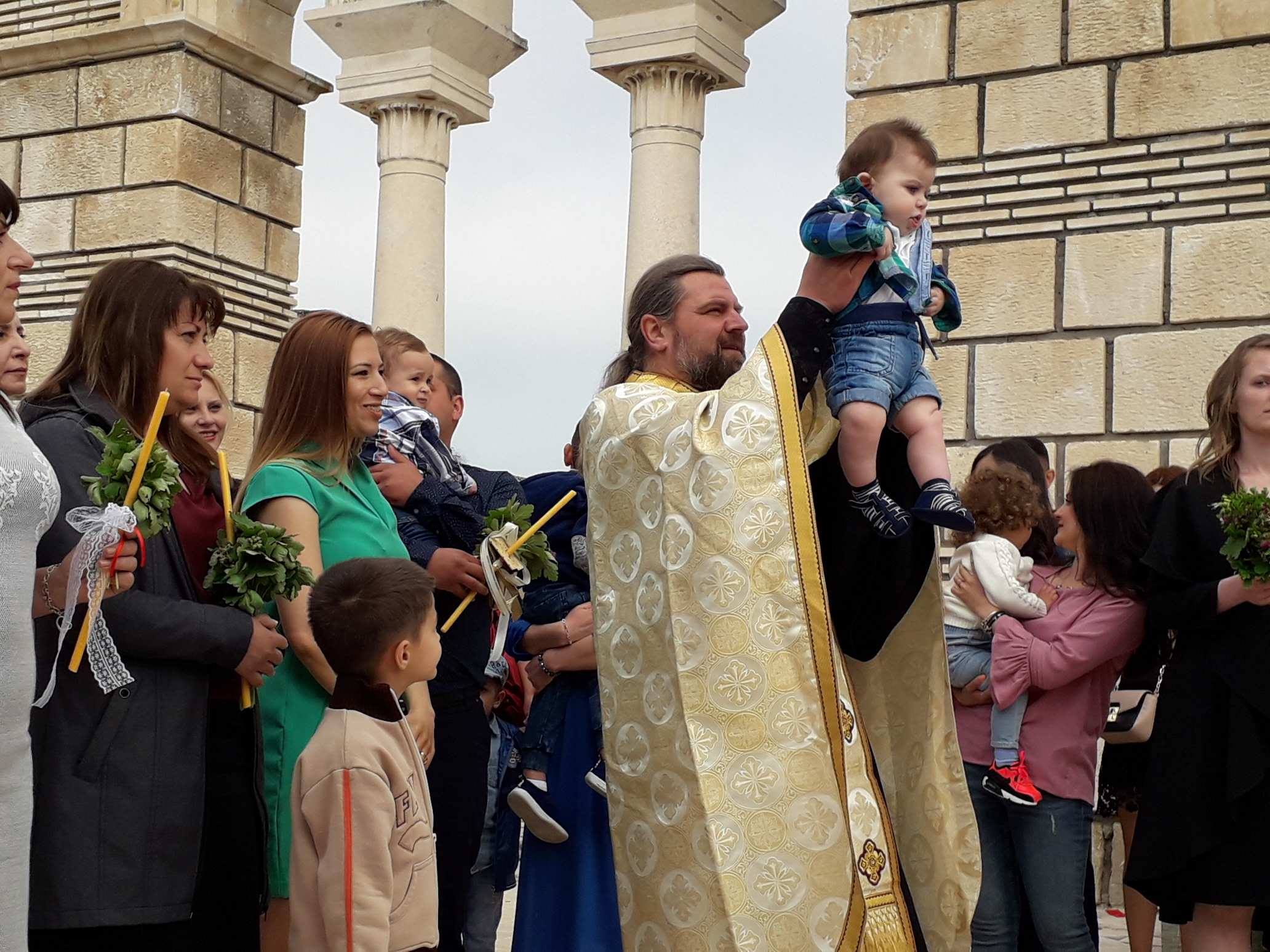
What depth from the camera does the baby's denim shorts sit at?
3383mm

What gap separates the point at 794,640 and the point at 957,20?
3.93 metres

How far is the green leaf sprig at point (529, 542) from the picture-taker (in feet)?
13.6

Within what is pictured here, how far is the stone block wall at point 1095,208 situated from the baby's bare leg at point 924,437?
8.68ft

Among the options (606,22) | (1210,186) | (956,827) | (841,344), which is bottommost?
(956,827)

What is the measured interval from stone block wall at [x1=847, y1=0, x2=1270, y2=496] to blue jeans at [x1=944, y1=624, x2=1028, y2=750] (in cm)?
119

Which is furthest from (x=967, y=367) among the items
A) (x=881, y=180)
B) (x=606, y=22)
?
(x=606, y=22)

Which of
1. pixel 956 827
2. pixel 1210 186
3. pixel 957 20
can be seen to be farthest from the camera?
pixel 957 20

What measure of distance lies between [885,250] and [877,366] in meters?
0.24

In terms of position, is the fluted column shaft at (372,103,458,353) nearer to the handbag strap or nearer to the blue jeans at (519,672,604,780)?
the handbag strap

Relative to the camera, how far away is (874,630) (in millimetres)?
3498

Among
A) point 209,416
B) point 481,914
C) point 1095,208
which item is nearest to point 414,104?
point 209,416

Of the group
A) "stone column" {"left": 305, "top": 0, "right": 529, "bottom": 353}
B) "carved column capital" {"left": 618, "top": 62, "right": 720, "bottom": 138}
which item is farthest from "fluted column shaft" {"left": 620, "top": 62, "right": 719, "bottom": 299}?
"stone column" {"left": 305, "top": 0, "right": 529, "bottom": 353}

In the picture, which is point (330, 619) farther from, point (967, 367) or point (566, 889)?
point (967, 367)

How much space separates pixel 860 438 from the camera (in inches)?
132
